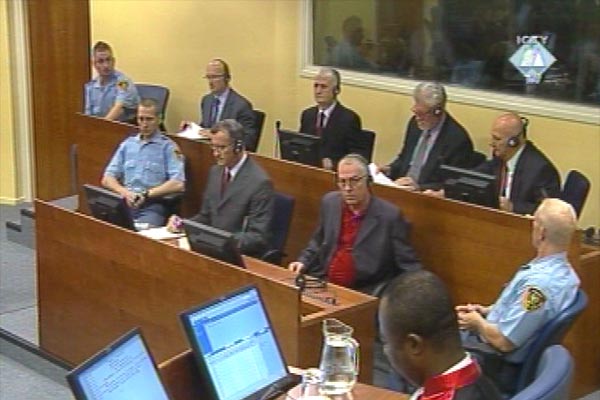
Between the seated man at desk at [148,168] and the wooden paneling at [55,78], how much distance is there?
224 centimetres

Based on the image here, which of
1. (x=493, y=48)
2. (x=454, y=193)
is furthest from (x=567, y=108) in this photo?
(x=454, y=193)

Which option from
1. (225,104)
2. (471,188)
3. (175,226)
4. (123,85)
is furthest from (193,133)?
(471,188)

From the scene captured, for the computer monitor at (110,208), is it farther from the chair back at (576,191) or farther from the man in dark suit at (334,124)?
the chair back at (576,191)

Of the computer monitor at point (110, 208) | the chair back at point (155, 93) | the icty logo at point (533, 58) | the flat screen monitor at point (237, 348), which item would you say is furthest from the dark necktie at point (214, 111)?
the flat screen monitor at point (237, 348)

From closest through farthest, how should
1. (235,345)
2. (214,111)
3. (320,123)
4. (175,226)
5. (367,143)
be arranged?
(235,345) < (175,226) < (367,143) < (320,123) < (214,111)

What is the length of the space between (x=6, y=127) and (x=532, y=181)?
494 cm

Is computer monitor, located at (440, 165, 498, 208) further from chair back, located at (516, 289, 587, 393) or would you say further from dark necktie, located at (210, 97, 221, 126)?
dark necktie, located at (210, 97, 221, 126)

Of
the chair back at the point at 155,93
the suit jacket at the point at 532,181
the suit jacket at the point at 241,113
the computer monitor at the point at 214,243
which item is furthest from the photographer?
the chair back at the point at 155,93

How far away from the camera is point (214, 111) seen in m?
8.00

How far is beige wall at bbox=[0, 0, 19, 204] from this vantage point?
8781mm

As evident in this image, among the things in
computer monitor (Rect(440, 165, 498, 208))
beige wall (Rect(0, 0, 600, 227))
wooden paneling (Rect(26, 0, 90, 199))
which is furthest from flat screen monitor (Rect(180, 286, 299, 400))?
wooden paneling (Rect(26, 0, 90, 199))

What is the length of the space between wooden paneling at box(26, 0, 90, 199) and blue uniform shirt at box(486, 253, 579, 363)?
5.60 meters

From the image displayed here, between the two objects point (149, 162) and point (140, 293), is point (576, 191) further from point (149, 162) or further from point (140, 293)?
point (149, 162)

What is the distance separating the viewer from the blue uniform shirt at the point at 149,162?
6672 millimetres
